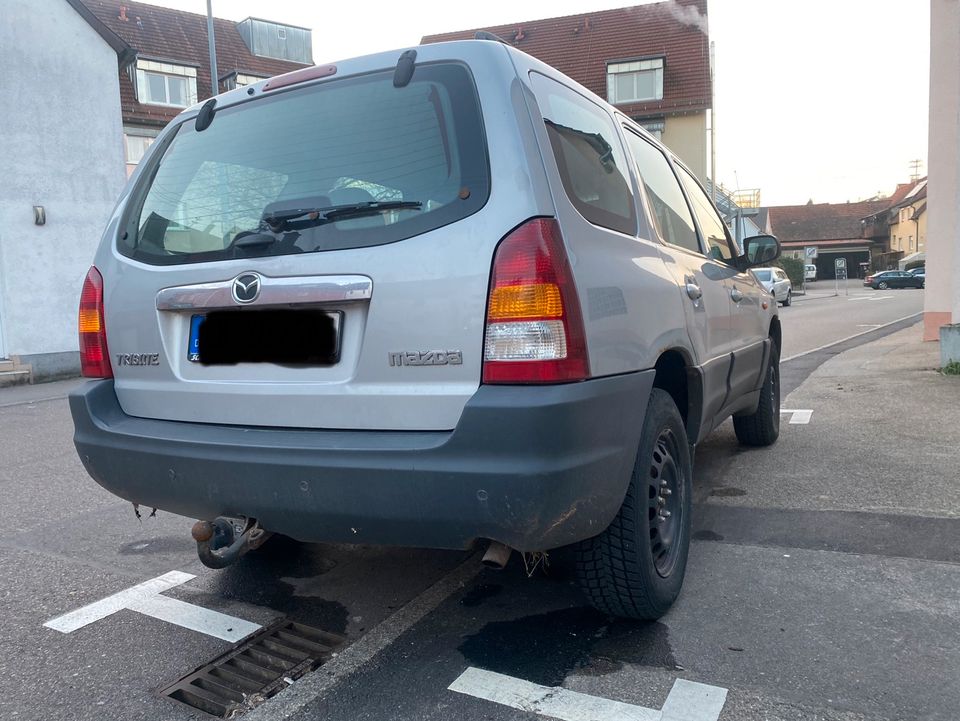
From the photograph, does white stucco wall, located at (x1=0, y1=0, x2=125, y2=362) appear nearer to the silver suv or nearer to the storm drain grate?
the silver suv

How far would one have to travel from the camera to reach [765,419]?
222 inches

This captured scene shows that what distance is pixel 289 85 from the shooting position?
2.80 m

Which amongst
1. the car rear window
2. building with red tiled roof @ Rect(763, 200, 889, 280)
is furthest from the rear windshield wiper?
building with red tiled roof @ Rect(763, 200, 889, 280)

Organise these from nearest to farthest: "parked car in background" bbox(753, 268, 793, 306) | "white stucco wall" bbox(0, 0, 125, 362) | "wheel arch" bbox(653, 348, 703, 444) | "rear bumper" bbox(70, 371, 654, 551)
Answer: "rear bumper" bbox(70, 371, 654, 551), "wheel arch" bbox(653, 348, 703, 444), "white stucco wall" bbox(0, 0, 125, 362), "parked car in background" bbox(753, 268, 793, 306)

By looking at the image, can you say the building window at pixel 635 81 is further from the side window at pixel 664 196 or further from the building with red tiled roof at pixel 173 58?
the side window at pixel 664 196

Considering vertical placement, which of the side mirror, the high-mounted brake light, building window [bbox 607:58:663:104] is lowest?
the side mirror

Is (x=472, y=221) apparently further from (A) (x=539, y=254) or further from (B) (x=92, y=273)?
(B) (x=92, y=273)

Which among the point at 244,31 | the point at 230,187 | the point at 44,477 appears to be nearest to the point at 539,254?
the point at 230,187

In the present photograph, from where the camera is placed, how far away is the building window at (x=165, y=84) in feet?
86.8

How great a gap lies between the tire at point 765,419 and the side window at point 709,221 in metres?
1.14

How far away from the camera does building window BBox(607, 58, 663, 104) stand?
3300cm

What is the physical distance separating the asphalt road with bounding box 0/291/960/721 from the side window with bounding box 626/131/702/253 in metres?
1.42

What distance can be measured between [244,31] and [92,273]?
1286 inches

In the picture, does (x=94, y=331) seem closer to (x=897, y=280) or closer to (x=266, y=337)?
(x=266, y=337)
